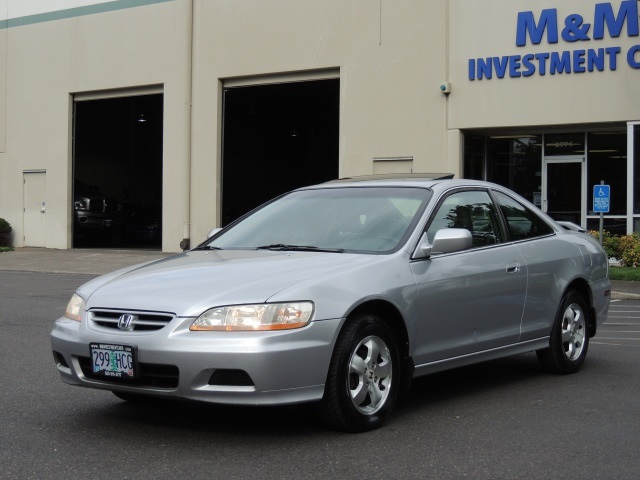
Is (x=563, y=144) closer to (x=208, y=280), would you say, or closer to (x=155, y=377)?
(x=208, y=280)

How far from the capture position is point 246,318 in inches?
215

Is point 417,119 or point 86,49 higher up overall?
point 86,49

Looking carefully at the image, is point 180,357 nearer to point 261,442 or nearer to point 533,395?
point 261,442

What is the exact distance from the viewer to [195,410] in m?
6.55

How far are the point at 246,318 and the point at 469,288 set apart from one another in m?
1.98

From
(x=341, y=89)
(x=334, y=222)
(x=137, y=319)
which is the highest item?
(x=341, y=89)

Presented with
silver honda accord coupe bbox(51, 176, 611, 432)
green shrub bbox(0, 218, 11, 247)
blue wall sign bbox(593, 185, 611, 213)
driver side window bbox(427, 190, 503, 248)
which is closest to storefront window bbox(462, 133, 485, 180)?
blue wall sign bbox(593, 185, 611, 213)

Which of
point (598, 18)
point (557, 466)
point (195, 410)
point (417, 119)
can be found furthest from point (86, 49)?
point (557, 466)

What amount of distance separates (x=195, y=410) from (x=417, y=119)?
58.2 feet

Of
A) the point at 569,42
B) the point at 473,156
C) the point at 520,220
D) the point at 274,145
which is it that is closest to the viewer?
the point at 520,220

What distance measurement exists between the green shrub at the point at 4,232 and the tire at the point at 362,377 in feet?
88.1

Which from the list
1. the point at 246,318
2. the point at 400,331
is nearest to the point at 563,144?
the point at 400,331

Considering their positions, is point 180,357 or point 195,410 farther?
point 195,410

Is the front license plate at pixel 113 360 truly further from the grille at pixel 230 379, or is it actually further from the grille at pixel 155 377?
the grille at pixel 230 379
